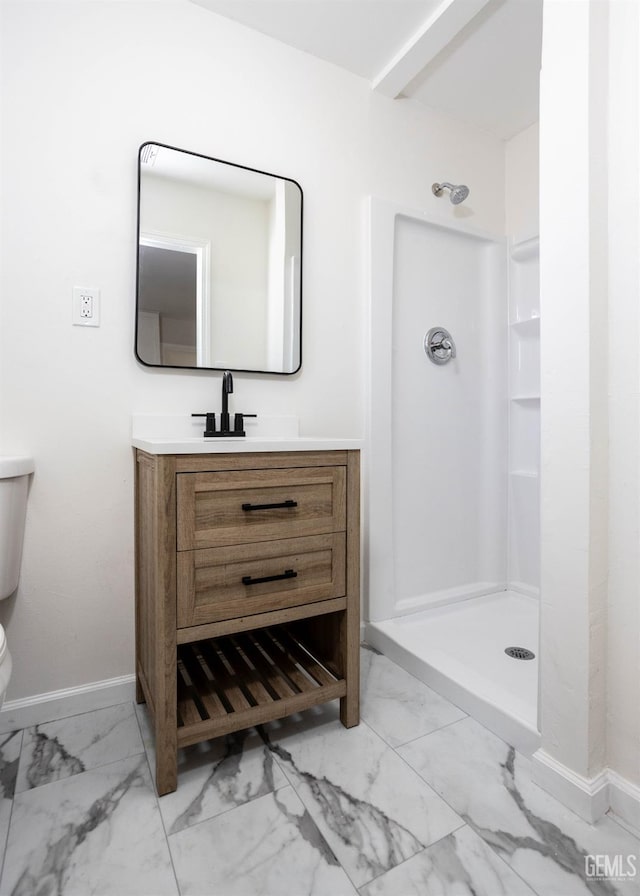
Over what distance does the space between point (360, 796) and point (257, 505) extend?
70 cm

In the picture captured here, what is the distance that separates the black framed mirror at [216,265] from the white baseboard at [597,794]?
136 cm

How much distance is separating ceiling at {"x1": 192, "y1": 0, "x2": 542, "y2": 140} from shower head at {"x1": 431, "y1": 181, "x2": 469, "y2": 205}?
1.13 ft

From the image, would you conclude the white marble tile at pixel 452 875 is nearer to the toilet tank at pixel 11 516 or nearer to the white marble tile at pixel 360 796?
the white marble tile at pixel 360 796

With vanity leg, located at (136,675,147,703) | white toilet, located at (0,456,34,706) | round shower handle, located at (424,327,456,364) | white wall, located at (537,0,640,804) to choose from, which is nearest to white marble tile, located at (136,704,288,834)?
vanity leg, located at (136,675,147,703)

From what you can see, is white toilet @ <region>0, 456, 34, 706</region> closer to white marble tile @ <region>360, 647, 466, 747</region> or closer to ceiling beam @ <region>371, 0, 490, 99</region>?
white marble tile @ <region>360, 647, 466, 747</region>

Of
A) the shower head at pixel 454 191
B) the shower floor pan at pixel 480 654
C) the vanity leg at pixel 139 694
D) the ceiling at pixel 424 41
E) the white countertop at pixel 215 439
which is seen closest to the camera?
the white countertop at pixel 215 439

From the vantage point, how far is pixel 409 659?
1.60 meters

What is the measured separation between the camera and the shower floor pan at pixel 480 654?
1256 mm

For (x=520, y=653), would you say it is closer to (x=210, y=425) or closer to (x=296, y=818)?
(x=296, y=818)

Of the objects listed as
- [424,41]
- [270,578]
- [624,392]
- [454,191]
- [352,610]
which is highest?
[424,41]

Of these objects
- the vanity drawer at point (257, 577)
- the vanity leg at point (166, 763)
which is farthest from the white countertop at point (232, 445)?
the vanity leg at point (166, 763)

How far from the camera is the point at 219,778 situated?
43.8 inches

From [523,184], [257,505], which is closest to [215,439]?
[257,505]

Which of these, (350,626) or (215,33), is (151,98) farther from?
(350,626)
